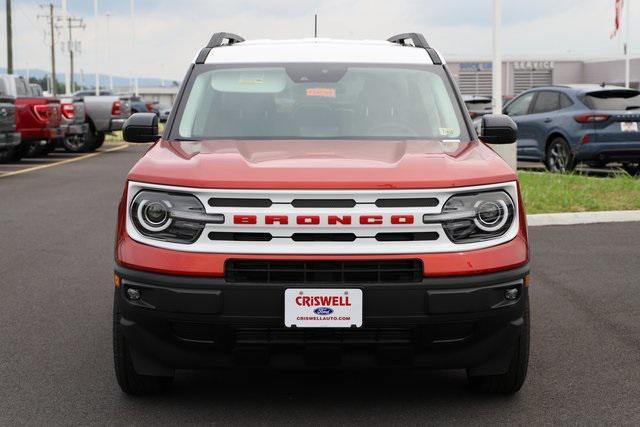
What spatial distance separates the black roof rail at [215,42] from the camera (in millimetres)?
6105

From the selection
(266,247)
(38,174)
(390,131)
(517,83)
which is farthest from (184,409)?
(517,83)

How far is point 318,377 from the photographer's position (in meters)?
5.34

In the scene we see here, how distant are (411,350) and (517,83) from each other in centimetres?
7748

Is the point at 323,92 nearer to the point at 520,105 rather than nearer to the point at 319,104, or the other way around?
the point at 319,104

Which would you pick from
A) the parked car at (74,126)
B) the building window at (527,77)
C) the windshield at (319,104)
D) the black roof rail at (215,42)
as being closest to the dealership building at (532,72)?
the building window at (527,77)

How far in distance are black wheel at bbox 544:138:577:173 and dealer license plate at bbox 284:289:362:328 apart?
1312 centimetres

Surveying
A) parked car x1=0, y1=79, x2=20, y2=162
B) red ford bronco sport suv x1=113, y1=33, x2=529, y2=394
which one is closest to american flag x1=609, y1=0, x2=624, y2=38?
parked car x1=0, y1=79, x2=20, y2=162

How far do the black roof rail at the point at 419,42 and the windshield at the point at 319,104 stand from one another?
5.7 inches

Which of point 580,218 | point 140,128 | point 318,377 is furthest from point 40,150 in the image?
point 318,377

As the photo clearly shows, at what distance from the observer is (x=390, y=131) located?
5613mm

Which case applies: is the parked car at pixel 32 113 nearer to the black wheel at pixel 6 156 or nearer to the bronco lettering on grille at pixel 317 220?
the black wheel at pixel 6 156

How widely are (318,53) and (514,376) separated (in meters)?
2.27

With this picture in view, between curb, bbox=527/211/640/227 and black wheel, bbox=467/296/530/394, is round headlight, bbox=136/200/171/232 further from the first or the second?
curb, bbox=527/211/640/227

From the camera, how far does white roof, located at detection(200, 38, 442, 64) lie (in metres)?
6.03
